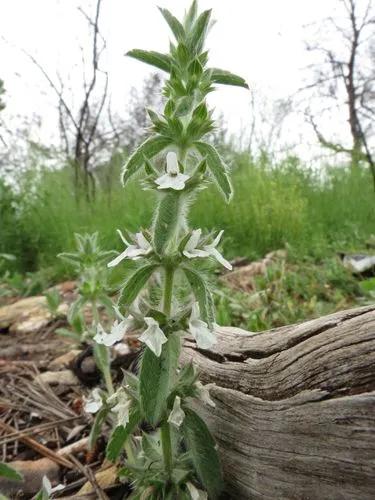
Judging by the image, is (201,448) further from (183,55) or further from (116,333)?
(183,55)

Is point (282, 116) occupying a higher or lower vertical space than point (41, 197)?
higher

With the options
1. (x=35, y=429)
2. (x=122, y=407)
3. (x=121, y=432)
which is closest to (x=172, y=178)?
(x=122, y=407)

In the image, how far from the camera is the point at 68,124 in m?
10.8

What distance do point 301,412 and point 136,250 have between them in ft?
1.81

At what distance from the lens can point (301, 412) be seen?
1.27m

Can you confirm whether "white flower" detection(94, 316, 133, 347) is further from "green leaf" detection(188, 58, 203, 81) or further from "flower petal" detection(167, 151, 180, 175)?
"green leaf" detection(188, 58, 203, 81)

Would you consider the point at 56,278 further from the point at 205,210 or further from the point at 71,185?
the point at 71,185

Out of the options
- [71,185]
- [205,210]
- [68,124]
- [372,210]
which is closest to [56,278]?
[205,210]

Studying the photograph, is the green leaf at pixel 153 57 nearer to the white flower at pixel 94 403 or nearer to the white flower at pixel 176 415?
the white flower at pixel 176 415

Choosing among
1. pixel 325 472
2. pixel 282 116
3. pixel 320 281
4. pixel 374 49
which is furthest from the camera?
pixel 374 49

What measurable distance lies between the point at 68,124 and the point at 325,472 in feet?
34.1

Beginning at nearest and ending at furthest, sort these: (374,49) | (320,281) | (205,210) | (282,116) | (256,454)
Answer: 1. (256,454)
2. (320,281)
3. (205,210)
4. (282,116)
5. (374,49)

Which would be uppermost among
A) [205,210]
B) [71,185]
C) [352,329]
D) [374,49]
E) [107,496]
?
[374,49]

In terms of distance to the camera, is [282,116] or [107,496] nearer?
[107,496]
